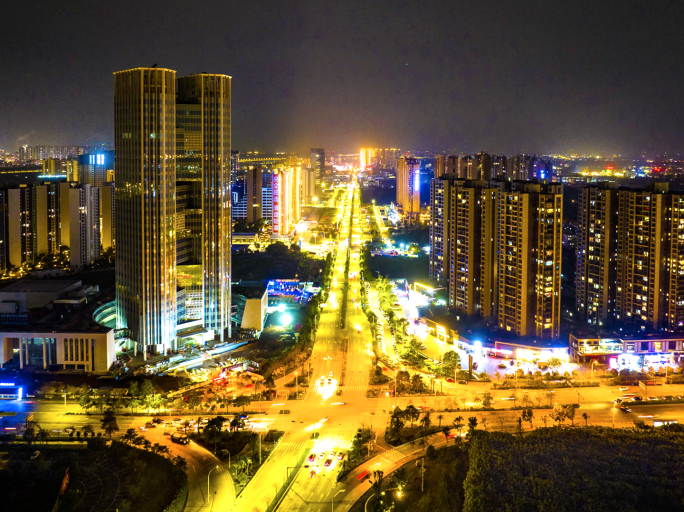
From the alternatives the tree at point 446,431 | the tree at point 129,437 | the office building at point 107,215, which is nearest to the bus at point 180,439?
the tree at point 129,437

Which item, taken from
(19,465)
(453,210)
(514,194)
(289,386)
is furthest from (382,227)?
(19,465)

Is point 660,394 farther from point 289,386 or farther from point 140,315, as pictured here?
point 140,315

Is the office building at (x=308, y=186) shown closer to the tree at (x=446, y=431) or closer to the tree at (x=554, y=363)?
the tree at (x=554, y=363)

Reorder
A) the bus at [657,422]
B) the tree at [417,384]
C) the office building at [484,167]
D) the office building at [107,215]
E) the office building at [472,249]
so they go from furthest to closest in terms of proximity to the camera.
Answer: the office building at [484,167]
the office building at [107,215]
the office building at [472,249]
the tree at [417,384]
the bus at [657,422]

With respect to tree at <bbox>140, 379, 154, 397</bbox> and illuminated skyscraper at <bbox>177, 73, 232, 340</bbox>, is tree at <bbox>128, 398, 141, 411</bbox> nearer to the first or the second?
tree at <bbox>140, 379, 154, 397</bbox>

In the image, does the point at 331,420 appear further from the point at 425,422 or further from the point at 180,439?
the point at 180,439

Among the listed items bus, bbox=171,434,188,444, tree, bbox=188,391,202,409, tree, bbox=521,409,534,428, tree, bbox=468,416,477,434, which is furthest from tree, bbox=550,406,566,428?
tree, bbox=188,391,202,409
